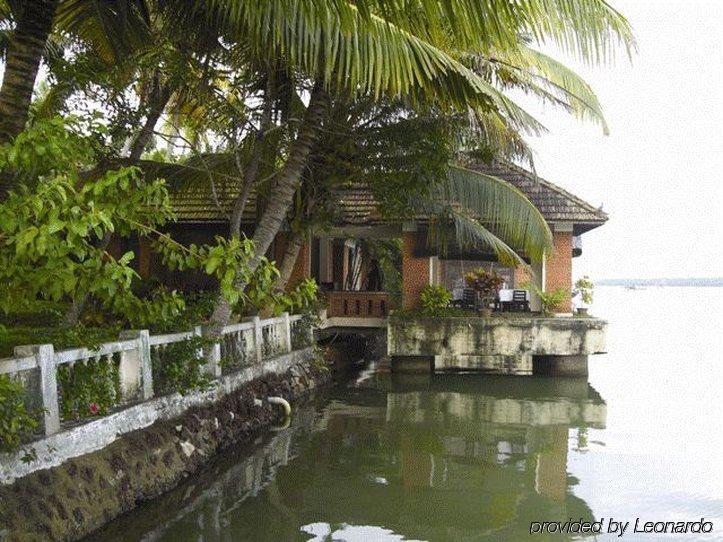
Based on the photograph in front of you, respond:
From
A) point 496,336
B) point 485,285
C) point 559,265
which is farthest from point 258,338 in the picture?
point 559,265

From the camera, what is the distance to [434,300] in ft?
51.4

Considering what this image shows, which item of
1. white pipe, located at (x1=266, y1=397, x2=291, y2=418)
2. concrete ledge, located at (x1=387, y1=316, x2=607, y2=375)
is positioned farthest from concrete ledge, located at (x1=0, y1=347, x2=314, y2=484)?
concrete ledge, located at (x1=387, y1=316, x2=607, y2=375)

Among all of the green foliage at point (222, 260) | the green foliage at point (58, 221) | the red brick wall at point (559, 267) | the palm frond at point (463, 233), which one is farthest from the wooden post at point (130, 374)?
the red brick wall at point (559, 267)

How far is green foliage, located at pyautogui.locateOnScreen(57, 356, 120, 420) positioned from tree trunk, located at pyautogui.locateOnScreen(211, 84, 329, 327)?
2566 mm

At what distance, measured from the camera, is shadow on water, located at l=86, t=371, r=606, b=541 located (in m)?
6.29

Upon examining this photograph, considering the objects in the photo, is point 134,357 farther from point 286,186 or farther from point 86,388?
point 286,186

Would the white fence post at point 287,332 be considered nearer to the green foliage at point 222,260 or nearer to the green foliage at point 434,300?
the green foliage at point 434,300

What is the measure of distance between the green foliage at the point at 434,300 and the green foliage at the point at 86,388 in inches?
377

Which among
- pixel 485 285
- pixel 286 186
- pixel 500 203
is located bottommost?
pixel 485 285

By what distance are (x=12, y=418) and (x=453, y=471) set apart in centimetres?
485

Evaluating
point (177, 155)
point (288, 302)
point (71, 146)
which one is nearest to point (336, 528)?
point (288, 302)

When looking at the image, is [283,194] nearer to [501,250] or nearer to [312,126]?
[312,126]

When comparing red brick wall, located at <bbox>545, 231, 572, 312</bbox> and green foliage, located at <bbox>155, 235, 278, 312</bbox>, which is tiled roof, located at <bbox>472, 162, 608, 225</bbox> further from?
green foliage, located at <bbox>155, 235, 278, 312</bbox>

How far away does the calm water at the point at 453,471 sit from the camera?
6.39 meters
